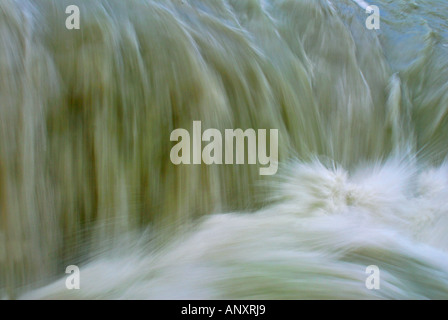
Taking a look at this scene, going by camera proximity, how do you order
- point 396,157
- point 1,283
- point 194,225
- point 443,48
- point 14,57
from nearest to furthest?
point 1,283, point 14,57, point 194,225, point 396,157, point 443,48

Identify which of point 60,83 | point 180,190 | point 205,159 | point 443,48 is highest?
point 443,48

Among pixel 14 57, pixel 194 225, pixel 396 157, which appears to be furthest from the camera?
pixel 396 157

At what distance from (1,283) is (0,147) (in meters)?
0.47

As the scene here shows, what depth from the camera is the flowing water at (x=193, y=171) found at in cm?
158

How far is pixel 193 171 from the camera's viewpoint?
6.00 feet

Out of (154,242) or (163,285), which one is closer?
(163,285)

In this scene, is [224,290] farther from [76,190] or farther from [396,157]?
[396,157]

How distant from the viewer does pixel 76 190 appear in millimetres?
1653

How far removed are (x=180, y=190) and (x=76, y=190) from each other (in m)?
0.41

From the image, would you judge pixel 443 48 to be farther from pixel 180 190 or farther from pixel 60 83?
pixel 60 83

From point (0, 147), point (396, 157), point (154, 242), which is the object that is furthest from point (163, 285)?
point (396, 157)

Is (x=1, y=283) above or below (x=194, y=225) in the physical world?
below

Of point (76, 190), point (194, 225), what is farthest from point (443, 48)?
point (76, 190)

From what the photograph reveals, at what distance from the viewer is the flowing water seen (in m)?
1.58
